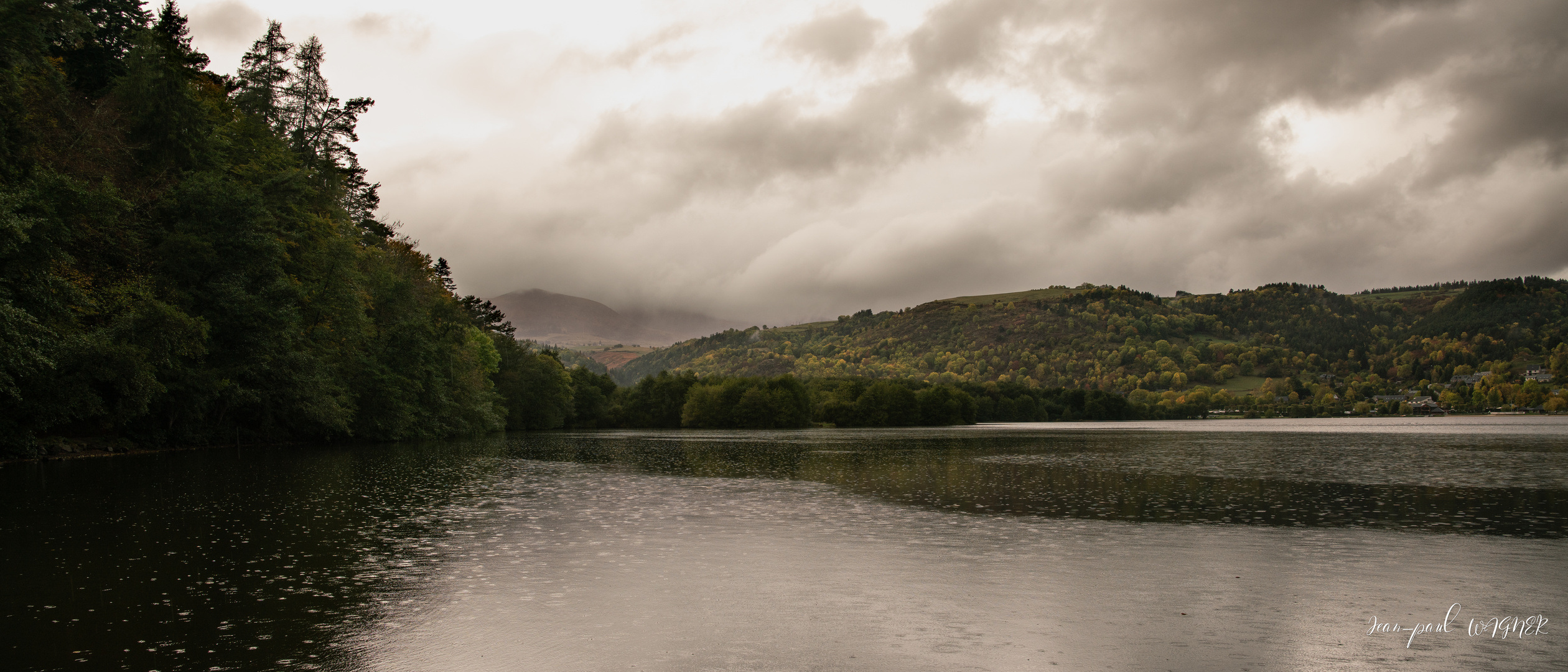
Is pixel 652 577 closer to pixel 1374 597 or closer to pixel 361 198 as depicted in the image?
pixel 1374 597

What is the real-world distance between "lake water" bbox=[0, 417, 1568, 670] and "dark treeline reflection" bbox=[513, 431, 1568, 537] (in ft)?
0.96

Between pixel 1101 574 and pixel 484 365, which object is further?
pixel 484 365

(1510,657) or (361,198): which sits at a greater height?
(361,198)

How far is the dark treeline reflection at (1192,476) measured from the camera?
21.4m

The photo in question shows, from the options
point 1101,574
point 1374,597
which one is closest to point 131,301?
point 1101,574

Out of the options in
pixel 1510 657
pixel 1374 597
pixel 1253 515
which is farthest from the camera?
pixel 1253 515

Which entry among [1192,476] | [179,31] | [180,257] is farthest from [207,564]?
[179,31]

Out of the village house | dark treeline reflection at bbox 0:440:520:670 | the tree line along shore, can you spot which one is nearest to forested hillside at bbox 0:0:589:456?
the tree line along shore

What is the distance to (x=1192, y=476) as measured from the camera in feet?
110

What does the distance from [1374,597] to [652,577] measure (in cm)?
1044

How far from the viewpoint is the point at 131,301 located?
124 ft

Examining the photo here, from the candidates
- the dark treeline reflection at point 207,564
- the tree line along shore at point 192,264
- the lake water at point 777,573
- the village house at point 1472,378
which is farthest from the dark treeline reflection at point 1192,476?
the village house at point 1472,378

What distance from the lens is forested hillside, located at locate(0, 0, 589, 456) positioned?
106 ft

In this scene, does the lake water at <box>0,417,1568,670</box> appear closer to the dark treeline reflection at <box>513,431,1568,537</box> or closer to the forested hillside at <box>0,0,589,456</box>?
the dark treeline reflection at <box>513,431,1568,537</box>
